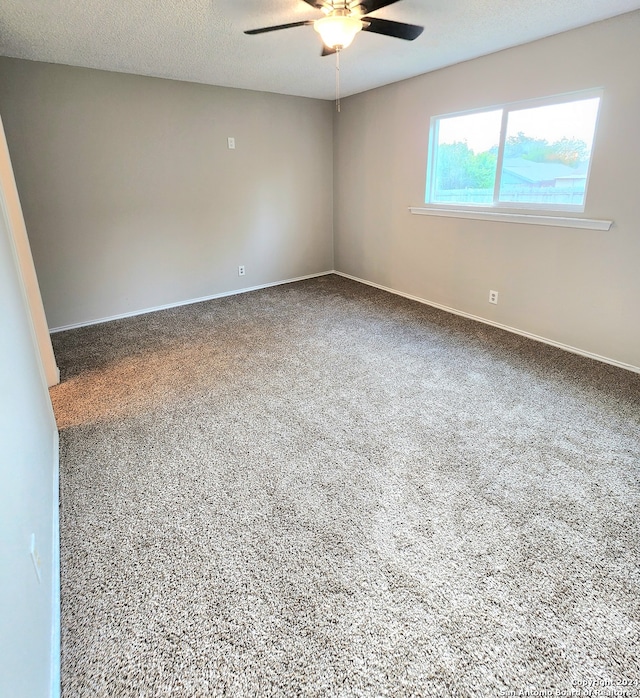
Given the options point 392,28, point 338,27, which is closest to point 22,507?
point 338,27

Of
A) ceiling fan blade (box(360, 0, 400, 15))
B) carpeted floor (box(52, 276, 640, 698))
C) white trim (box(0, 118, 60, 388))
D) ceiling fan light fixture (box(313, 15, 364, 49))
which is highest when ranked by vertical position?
ceiling fan blade (box(360, 0, 400, 15))

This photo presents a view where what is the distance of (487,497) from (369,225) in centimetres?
391

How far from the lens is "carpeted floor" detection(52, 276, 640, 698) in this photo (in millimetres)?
1266

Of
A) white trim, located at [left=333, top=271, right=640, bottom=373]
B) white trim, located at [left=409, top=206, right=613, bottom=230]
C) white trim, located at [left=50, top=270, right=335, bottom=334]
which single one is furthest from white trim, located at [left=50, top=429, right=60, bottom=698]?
white trim, located at [left=409, top=206, right=613, bottom=230]

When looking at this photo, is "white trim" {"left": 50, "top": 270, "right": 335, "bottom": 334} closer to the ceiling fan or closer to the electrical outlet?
the ceiling fan

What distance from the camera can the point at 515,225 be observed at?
11.5 feet

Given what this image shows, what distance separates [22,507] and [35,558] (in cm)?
17

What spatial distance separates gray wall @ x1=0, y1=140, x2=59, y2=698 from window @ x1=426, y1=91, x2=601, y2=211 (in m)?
3.64

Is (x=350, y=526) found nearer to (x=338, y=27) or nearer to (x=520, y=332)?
(x=338, y=27)

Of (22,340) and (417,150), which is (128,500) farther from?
(417,150)

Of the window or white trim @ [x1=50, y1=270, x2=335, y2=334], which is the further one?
white trim @ [x1=50, y1=270, x2=335, y2=334]

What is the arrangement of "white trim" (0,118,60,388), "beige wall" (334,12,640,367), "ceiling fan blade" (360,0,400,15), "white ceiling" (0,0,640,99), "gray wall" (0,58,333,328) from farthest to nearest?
"gray wall" (0,58,333,328), "beige wall" (334,12,640,367), "white trim" (0,118,60,388), "white ceiling" (0,0,640,99), "ceiling fan blade" (360,0,400,15)

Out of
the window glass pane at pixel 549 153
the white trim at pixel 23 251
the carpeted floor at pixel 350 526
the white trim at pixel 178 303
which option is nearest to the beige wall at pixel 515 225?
the window glass pane at pixel 549 153

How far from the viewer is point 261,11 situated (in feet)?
8.15
